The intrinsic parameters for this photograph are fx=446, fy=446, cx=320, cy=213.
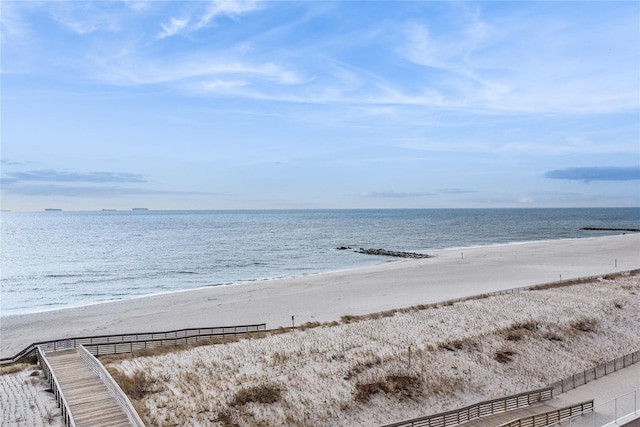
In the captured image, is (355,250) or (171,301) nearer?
(171,301)

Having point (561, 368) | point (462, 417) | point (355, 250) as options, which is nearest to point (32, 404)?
point (462, 417)

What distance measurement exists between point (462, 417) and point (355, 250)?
77802mm

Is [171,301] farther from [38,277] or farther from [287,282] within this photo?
[38,277]

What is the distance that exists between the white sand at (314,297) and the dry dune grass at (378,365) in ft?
27.0

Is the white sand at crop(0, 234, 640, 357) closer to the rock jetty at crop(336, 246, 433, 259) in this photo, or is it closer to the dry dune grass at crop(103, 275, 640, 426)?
the rock jetty at crop(336, 246, 433, 259)

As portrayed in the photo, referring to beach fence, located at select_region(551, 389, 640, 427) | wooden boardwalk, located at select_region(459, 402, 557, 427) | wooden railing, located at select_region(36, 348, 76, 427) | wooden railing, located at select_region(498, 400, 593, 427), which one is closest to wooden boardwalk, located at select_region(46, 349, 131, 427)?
wooden railing, located at select_region(36, 348, 76, 427)

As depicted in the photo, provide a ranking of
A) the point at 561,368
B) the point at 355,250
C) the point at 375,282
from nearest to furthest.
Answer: the point at 561,368, the point at 375,282, the point at 355,250

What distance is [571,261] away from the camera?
230 ft

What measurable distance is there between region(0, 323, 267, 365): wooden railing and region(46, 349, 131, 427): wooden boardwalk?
1.97 meters

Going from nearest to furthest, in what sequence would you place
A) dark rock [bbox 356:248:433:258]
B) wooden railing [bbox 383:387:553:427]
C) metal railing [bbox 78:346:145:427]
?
1. metal railing [bbox 78:346:145:427]
2. wooden railing [bbox 383:387:553:427]
3. dark rock [bbox 356:248:433:258]

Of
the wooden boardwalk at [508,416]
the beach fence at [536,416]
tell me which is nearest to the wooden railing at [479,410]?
the beach fence at [536,416]

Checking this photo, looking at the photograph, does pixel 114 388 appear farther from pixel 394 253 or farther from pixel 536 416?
pixel 394 253

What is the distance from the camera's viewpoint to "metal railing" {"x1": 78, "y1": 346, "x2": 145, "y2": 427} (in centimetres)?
1619

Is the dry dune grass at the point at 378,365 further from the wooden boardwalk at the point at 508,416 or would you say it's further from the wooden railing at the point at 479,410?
the wooden boardwalk at the point at 508,416
